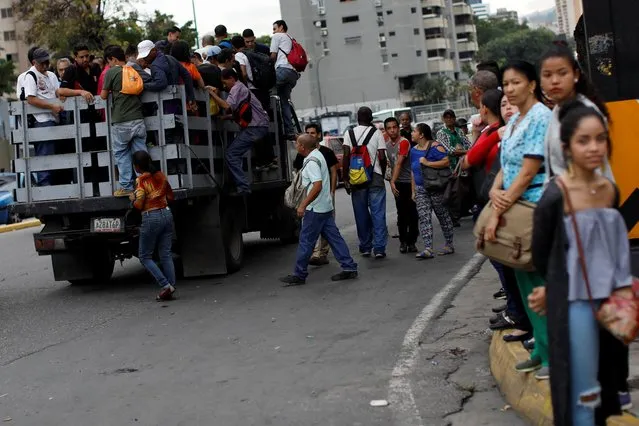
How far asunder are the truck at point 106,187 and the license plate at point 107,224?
0.4 inches

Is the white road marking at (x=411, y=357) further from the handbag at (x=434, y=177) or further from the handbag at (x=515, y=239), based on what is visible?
the handbag at (x=515, y=239)

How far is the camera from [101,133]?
462 inches

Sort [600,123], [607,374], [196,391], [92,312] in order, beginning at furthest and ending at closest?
[92,312]
[196,391]
[607,374]
[600,123]

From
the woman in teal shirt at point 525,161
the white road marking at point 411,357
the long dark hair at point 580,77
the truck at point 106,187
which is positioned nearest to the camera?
the long dark hair at point 580,77

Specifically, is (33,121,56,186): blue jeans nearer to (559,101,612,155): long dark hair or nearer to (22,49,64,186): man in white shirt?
(22,49,64,186): man in white shirt

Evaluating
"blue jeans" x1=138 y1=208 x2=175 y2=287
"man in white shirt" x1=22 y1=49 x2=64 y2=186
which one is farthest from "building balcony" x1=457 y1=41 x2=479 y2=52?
"blue jeans" x1=138 y1=208 x2=175 y2=287

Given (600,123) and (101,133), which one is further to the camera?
(101,133)

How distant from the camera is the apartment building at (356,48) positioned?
112500 mm

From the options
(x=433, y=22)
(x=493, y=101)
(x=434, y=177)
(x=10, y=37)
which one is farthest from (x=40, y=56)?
(x=433, y=22)

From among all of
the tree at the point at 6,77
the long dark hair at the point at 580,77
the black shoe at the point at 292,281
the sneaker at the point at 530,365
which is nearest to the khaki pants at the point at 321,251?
the black shoe at the point at 292,281

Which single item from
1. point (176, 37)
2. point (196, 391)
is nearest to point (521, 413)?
point (196, 391)

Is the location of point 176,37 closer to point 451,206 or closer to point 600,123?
point 451,206

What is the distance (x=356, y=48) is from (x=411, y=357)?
10731 centimetres

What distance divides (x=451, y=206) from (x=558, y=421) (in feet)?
9.21
